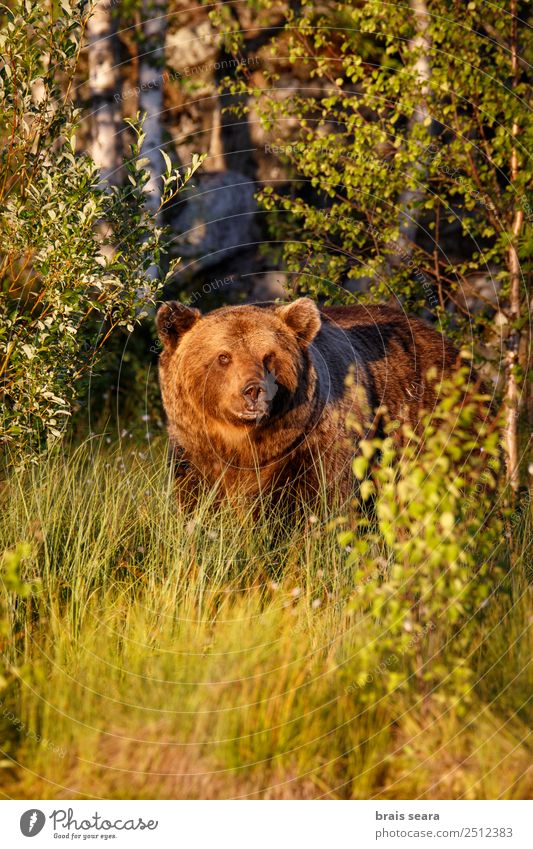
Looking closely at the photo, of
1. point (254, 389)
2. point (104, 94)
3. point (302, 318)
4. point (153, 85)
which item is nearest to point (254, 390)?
point (254, 389)

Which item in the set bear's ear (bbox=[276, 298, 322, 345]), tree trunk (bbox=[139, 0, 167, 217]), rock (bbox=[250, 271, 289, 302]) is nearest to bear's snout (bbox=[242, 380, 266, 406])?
bear's ear (bbox=[276, 298, 322, 345])

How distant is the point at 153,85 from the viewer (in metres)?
11.6

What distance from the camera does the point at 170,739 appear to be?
3838 millimetres

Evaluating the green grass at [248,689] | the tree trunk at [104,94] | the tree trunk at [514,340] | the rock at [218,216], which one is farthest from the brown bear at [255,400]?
the rock at [218,216]

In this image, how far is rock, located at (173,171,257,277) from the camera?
13789 mm

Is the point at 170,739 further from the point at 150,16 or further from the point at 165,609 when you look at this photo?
the point at 150,16

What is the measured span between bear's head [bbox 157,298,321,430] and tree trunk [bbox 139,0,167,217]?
5.31 m

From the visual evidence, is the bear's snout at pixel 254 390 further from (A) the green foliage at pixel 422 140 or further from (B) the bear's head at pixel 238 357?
(A) the green foliage at pixel 422 140

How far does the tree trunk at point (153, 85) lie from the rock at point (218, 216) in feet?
2.56

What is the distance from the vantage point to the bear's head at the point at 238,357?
6227 mm

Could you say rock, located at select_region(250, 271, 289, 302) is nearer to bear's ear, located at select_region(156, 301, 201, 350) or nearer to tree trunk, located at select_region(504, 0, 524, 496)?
tree trunk, located at select_region(504, 0, 524, 496)

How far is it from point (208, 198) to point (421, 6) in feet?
16.0

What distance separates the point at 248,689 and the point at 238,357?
273cm

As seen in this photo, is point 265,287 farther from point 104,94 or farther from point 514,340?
point 514,340
